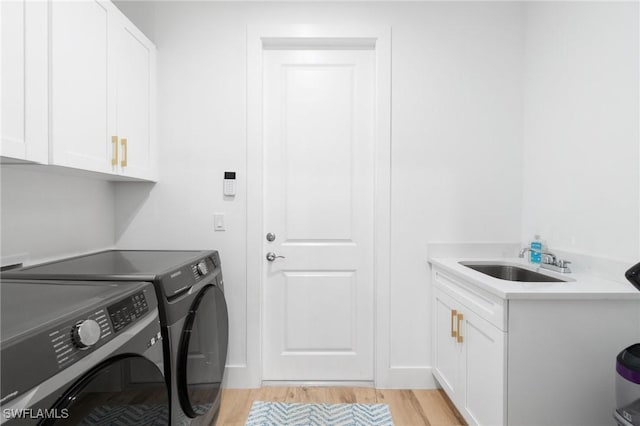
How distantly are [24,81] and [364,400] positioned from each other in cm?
227

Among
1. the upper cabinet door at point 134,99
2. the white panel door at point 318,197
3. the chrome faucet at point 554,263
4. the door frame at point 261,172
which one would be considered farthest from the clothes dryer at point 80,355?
the chrome faucet at point 554,263

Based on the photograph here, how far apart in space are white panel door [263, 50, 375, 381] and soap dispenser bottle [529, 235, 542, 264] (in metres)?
0.96

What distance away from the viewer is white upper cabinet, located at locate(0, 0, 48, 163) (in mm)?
1146

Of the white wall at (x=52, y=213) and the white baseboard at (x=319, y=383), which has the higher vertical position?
the white wall at (x=52, y=213)

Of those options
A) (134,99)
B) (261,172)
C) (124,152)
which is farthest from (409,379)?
(134,99)

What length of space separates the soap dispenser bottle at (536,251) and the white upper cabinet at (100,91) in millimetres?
2359

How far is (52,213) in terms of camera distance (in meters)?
1.77

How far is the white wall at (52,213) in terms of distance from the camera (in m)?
1.55

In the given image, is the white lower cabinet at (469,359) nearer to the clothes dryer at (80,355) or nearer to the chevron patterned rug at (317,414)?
the chevron patterned rug at (317,414)

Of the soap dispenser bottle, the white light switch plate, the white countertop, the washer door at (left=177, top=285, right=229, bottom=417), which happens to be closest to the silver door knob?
the white light switch plate

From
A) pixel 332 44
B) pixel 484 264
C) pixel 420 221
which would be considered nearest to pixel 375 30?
pixel 332 44

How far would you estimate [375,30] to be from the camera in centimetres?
224

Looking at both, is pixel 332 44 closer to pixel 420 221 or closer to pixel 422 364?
pixel 420 221

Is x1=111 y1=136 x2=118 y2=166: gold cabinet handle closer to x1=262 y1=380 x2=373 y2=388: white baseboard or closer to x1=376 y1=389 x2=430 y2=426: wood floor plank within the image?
x1=262 y1=380 x2=373 y2=388: white baseboard
